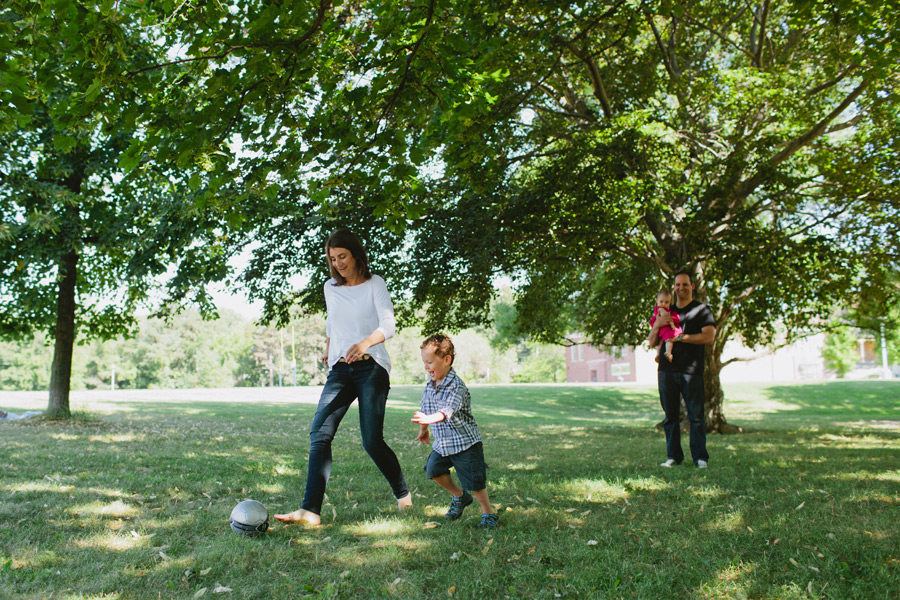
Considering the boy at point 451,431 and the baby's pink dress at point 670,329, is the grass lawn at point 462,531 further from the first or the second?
the baby's pink dress at point 670,329

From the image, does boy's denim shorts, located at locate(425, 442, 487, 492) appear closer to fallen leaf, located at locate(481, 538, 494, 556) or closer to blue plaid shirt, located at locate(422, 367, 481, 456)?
blue plaid shirt, located at locate(422, 367, 481, 456)

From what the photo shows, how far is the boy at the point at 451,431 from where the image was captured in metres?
4.69

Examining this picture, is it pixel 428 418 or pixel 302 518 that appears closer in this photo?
pixel 428 418

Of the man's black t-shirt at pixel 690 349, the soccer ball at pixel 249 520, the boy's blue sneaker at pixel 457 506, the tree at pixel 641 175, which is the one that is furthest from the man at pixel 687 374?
the soccer ball at pixel 249 520

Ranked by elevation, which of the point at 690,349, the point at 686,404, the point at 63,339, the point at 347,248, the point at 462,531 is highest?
the point at 347,248

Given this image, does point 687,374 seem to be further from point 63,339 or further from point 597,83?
point 63,339

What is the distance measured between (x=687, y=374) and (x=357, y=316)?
14.6 ft

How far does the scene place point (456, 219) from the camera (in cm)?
1159

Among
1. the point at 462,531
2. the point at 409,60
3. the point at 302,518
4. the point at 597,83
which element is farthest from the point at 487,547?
the point at 597,83

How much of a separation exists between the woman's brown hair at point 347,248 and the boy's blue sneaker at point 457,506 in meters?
1.86

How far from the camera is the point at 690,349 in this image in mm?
7578

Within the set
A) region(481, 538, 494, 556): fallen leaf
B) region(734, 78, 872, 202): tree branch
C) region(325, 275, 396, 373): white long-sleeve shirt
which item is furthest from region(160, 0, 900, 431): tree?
region(481, 538, 494, 556): fallen leaf

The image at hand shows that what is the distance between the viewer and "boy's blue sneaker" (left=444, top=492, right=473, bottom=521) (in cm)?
485

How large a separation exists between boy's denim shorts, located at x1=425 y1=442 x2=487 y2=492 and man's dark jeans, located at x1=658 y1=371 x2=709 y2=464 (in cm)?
363
